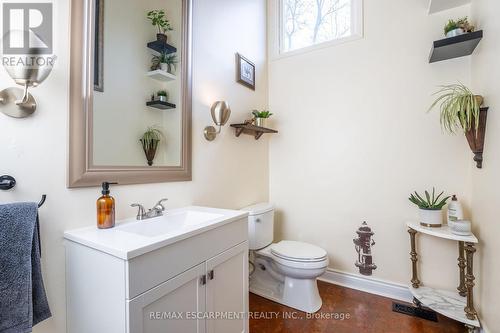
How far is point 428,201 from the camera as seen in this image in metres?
1.80

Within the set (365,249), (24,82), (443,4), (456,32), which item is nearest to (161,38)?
(24,82)

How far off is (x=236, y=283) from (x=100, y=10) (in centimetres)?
155

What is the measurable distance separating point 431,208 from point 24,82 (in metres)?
2.34

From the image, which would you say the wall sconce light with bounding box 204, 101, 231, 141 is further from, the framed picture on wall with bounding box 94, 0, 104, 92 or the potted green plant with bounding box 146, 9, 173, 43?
the framed picture on wall with bounding box 94, 0, 104, 92

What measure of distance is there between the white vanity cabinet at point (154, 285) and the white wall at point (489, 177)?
54.6 inches

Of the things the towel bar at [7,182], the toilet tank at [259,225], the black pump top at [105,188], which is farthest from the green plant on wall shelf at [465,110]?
the towel bar at [7,182]

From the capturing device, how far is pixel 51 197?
98 centimetres

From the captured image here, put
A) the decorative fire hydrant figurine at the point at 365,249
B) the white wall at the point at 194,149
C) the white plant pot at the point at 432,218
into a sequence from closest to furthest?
the white wall at the point at 194,149
the white plant pot at the point at 432,218
the decorative fire hydrant figurine at the point at 365,249

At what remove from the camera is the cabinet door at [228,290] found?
45.7 inches

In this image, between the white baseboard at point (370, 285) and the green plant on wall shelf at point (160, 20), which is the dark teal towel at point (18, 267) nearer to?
the green plant on wall shelf at point (160, 20)

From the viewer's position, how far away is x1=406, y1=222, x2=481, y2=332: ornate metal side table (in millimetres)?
1490

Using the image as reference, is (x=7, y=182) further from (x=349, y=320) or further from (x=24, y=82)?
(x=349, y=320)

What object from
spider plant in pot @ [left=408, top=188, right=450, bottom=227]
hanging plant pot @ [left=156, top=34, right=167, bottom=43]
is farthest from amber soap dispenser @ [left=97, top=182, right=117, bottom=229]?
spider plant in pot @ [left=408, top=188, right=450, bottom=227]

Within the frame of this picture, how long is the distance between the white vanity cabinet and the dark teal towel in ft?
0.46
